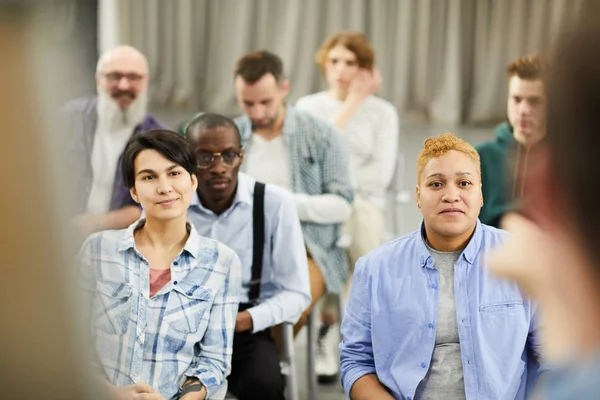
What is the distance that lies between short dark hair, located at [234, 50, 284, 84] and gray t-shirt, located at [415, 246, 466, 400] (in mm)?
970

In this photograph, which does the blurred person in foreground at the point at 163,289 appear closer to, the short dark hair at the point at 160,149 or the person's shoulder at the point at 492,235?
the short dark hair at the point at 160,149

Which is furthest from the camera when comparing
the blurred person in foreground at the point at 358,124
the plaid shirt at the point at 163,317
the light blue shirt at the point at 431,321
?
the blurred person in foreground at the point at 358,124

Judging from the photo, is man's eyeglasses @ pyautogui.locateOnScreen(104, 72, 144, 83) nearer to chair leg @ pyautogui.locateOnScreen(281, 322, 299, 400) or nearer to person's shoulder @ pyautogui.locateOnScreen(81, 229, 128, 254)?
person's shoulder @ pyautogui.locateOnScreen(81, 229, 128, 254)

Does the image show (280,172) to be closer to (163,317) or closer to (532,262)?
(163,317)

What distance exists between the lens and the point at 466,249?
1462mm

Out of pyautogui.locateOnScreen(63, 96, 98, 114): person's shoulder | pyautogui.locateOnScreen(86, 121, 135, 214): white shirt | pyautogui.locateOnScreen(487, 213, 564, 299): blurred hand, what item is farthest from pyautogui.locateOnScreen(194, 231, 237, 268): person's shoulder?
pyautogui.locateOnScreen(487, 213, 564, 299): blurred hand

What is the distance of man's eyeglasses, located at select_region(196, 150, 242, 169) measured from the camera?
1.80m

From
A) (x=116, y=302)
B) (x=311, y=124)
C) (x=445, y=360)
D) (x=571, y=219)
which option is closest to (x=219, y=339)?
(x=116, y=302)

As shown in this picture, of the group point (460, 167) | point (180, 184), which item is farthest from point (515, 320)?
point (180, 184)

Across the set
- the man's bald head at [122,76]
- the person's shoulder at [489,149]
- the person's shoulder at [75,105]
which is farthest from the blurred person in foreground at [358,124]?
the person's shoulder at [75,105]

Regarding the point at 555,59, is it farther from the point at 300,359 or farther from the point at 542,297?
the point at 300,359

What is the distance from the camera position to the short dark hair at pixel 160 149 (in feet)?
5.23

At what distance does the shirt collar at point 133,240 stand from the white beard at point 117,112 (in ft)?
1.51

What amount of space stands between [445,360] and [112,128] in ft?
3.37
